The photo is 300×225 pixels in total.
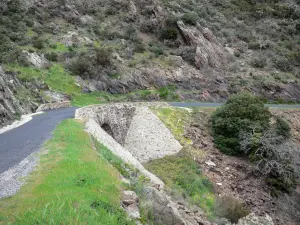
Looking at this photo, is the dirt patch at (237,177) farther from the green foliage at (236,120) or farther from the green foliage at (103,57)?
the green foliage at (103,57)

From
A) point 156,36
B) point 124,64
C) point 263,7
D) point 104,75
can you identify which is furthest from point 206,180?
point 263,7

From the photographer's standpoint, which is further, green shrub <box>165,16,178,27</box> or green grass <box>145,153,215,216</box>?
green shrub <box>165,16,178,27</box>

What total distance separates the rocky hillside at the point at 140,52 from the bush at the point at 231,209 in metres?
23.6

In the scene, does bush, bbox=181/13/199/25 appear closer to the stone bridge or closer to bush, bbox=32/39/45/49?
bush, bbox=32/39/45/49

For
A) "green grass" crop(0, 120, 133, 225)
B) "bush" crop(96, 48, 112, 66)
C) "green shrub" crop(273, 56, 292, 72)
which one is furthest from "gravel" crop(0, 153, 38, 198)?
"green shrub" crop(273, 56, 292, 72)

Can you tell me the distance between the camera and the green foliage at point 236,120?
31078 millimetres

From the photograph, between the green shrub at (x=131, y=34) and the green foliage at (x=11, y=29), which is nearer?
the green foliage at (x=11, y=29)

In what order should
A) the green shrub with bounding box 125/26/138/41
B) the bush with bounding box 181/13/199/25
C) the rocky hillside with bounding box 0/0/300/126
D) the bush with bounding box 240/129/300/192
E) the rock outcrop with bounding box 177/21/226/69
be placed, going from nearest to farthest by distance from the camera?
1. the bush with bounding box 240/129/300/192
2. the rocky hillside with bounding box 0/0/300/126
3. the rock outcrop with bounding box 177/21/226/69
4. the green shrub with bounding box 125/26/138/41
5. the bush with bounding box 181/13/199/25

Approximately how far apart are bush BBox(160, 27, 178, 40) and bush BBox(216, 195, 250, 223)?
44.1 metres

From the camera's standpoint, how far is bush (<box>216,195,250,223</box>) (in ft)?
68.1

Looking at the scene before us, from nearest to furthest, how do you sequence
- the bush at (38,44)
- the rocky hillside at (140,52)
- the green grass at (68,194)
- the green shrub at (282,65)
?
the green grass at (68,194), the rocky hillside at (140,52), the bush at (38,44), the green shrub at (282,65)

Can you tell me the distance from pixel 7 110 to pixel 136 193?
1938 cm

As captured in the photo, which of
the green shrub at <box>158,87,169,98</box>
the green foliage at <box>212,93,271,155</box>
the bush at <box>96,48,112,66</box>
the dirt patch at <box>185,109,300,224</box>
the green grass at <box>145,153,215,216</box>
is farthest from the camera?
the green shrub at <box>158,87,169,98</box>

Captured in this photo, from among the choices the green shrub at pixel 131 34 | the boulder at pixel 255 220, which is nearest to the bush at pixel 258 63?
the green shrub at pixel 131 34
